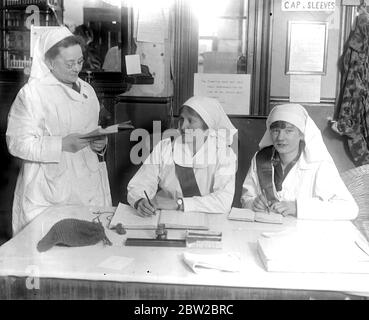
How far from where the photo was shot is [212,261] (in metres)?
1.16

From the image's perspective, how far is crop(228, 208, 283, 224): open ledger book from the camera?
60.5 inches

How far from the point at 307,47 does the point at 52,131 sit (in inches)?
41.5

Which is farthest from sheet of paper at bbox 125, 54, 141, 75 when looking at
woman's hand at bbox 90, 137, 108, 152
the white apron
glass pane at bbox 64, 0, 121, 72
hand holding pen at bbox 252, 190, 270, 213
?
hand holding pen at bbox 252, 190, 270, 213

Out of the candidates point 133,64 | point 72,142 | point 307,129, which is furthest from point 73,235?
point 133,64

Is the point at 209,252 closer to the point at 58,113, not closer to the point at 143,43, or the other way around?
the point at 58,113

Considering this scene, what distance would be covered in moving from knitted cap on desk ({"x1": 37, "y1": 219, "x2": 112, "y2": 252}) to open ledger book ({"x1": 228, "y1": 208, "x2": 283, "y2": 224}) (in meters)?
0.42

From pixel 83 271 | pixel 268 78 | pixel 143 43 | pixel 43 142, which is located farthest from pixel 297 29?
pixel 83 271

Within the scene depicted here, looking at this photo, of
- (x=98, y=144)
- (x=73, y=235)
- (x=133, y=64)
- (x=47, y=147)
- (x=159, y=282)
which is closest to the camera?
(x=159, y=282)

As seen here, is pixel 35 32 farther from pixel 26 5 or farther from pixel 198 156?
pixel 198 156

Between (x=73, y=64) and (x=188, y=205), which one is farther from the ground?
→ (x=73, y=64)

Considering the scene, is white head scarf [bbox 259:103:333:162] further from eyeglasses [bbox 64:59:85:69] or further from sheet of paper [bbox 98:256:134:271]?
sheet of paper [bbox 98:256:134:271]

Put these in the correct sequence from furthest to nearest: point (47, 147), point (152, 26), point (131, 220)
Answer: point (152, 26), point (47, 147), point (131, 220)

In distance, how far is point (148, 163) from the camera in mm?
1927

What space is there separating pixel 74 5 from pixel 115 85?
0.36 meters
